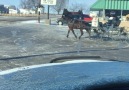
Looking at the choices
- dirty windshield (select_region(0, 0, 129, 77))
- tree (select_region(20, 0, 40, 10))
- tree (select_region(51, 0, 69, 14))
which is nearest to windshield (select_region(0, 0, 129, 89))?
dirty windshield (select_region(0, 0, 129, 77))

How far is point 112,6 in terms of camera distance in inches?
3007

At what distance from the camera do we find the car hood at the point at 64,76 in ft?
10.2

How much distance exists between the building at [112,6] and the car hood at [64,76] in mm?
70715

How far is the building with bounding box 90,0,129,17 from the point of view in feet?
250

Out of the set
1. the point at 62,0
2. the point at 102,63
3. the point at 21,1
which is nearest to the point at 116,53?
the point at 102,63

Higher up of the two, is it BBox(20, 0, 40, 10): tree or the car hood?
the car hood

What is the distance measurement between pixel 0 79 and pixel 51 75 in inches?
15.5

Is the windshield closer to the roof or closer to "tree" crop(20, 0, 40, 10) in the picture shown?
the roof

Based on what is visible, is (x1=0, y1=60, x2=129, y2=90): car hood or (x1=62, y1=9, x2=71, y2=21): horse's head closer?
(x1=0, y1=60, x2=129, y2=90): car hood

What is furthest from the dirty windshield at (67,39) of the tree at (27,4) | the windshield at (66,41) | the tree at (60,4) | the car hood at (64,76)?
the tree at (27,4)

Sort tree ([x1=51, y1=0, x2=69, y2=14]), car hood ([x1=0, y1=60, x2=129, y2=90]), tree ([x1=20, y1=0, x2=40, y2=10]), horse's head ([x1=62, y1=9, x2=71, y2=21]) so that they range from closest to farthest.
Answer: car hood ([x1=0, y1=60, x2=129, y2=90]), horse's head ([x1=62, y1=9, x2=71, y2=21]), tree ([x1=51, y1=0, x2=69, y2=14]), tree ([x1=20, y1=0, x2=40, y2=10])

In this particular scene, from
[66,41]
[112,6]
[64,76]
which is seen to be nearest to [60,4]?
[112,6]

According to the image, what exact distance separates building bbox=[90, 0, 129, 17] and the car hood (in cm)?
7072

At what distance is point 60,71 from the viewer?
3.60 meters
